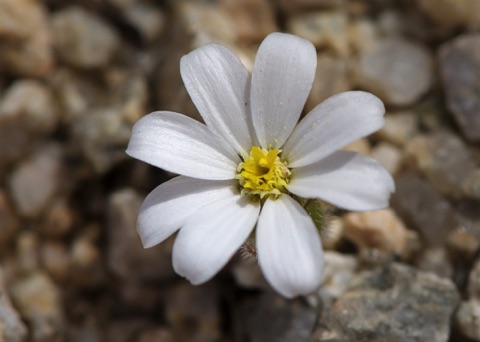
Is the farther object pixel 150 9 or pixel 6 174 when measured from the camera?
pixel 150 9

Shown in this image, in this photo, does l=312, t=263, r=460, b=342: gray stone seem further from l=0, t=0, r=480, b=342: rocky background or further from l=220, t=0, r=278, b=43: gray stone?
l=220, t=0, r=278, b=43: gray stone

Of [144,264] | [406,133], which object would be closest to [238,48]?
[406,133]

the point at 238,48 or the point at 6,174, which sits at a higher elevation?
the point at 238,48

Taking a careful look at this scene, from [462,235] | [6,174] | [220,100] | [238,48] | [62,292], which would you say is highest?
[220,100]

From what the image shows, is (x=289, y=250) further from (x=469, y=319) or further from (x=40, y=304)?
(x=40, y=304)

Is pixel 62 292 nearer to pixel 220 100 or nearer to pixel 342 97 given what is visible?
pixel 220 100

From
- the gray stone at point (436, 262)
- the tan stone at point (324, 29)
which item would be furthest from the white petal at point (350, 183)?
the tan stone at point (324, 29)
